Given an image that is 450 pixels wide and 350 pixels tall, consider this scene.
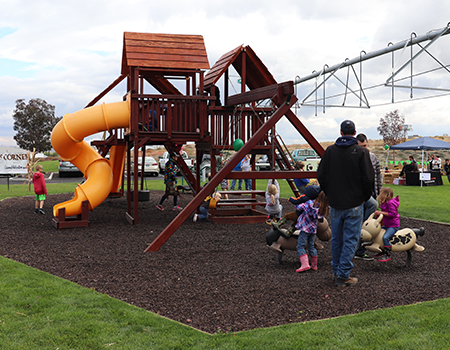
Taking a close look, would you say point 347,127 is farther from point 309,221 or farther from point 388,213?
point 388,213

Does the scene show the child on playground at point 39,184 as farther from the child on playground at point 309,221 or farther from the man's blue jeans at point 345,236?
the man's blue jeans at point 345,236

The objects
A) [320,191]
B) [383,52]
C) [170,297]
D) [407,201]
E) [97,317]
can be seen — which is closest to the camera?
[97,317]

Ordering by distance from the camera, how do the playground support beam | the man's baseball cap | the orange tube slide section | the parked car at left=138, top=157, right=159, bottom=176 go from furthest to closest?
the parked car at left=138, top=157, right=159, bottom=176, the orange tube slide section, the playground support beam, the man's baseball cap

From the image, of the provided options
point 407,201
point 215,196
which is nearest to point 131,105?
point 215,196

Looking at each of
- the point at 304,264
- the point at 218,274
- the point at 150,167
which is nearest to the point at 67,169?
the point at 150,167

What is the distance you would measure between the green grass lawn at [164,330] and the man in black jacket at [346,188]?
0.99m

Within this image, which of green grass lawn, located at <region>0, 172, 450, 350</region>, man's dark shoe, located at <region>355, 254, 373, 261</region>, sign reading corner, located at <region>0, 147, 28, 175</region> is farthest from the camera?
sign reading corner, located at <region>0, 147, 28, 175</region>

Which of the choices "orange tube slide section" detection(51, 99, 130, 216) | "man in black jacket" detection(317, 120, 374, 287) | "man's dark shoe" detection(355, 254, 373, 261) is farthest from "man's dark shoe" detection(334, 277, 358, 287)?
"orange tube slide section" detection(51, 99, 130, 216)

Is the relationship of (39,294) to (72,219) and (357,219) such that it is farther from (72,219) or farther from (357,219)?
(72,219)

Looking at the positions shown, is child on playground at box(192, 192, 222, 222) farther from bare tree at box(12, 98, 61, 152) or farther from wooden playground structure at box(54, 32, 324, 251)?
bare tree at box(12, 98, 61, 152)

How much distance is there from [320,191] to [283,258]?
1.67 metres

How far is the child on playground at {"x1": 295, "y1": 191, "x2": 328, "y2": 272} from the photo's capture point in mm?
5773

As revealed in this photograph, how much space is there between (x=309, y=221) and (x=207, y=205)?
4659 millimetres

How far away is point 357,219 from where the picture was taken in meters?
5.18
